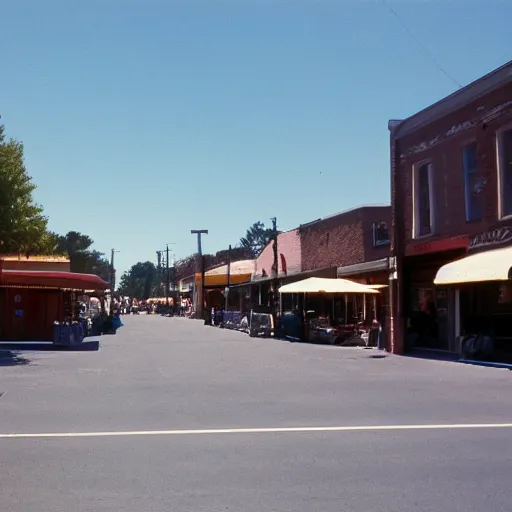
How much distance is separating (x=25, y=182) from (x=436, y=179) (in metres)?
17.9

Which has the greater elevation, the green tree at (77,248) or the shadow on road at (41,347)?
the green tree at (77,248)

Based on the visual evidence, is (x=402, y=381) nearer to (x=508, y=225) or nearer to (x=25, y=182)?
(x=508, y=225)

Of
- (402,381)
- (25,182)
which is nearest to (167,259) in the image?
(25,182)

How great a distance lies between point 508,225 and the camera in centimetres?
2078

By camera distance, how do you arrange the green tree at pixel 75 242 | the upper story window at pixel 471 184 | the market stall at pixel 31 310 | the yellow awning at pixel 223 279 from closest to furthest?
1. the upper story window at pixel 471 184
2. the market stall at pixel 31 310
3. the yellow awning at pixel 223 279
4. the green tree at pixel 75 242

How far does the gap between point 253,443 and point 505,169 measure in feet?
47.2

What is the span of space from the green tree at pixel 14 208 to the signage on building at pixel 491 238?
527 inches

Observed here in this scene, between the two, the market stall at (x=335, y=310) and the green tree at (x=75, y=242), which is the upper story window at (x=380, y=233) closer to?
the market stall at (x=335, y=310)

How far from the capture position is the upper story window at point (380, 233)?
33781 millimetres

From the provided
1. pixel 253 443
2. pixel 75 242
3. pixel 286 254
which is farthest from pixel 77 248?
pixel 253 443

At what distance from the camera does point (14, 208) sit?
86.2ft

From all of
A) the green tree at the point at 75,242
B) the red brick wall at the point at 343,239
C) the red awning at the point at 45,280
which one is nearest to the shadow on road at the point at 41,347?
the red awning at the point at 45,280

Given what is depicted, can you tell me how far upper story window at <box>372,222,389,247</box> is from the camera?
33.8 metres

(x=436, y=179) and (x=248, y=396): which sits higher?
(x=436, y=179)
